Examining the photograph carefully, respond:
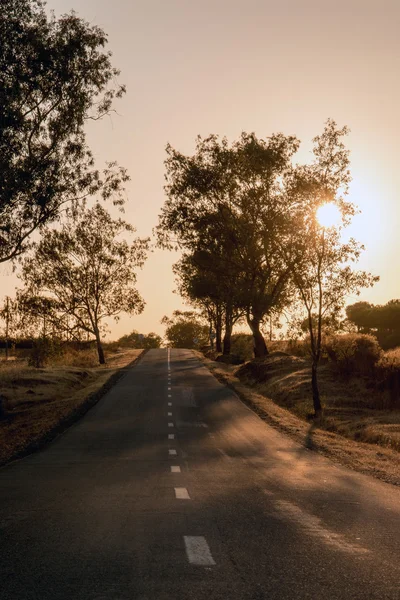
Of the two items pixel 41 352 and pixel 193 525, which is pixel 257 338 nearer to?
pixel 41 352

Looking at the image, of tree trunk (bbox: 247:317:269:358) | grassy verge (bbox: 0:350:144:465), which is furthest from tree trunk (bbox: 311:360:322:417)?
tree trunk (bbox: 247:317:269:358)

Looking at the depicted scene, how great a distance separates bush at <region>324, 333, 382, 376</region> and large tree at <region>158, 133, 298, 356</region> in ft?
34.7

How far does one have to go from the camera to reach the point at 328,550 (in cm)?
771

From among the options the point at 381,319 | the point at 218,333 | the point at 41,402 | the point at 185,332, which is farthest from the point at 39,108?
the point at 185,332

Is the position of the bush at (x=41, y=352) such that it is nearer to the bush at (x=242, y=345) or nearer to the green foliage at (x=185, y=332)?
the bush at (x=242, y=345)

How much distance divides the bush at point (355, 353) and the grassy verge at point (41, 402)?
11.2 metres

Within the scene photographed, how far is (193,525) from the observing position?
9.00 metres

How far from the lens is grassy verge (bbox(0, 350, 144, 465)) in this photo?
66.2ft

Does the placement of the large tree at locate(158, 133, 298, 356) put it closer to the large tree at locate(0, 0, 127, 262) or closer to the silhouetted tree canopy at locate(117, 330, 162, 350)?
the large tree at locate(0, 0, 127, 262)

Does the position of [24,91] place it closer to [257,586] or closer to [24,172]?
[24,172]

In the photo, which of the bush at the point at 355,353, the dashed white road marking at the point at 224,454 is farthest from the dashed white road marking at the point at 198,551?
the bush at the point at 355,353

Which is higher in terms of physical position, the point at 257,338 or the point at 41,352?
the point at 257,338

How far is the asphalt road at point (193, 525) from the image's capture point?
20.9ft

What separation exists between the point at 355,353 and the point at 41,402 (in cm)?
1406
